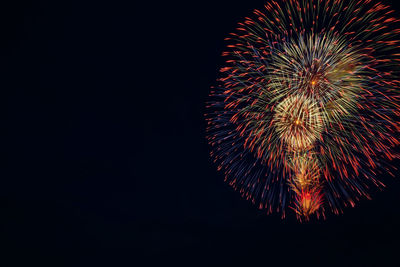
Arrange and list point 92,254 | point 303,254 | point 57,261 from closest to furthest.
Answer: point 57,261 < point 303,254 < point 92,254

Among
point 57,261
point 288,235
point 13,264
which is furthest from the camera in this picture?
point 288,235

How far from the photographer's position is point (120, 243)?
1861 inches

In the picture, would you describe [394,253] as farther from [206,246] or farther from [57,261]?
[57,261]

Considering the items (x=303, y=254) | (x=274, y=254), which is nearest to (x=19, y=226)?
(x=274, y=254)

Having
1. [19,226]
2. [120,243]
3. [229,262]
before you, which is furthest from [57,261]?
[229,262]

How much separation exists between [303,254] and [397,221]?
2395 centimetres

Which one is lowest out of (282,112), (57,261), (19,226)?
(57,261)

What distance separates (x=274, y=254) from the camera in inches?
1587

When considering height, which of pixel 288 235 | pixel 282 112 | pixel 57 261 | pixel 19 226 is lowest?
pixel 57 261

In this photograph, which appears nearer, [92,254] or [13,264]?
[13,264]

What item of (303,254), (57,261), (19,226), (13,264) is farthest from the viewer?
(19,226)

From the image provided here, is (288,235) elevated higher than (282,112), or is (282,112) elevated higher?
(282,112)

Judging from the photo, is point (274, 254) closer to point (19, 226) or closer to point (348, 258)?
point (348, 258)

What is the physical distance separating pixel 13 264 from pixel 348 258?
42745 millimetres
